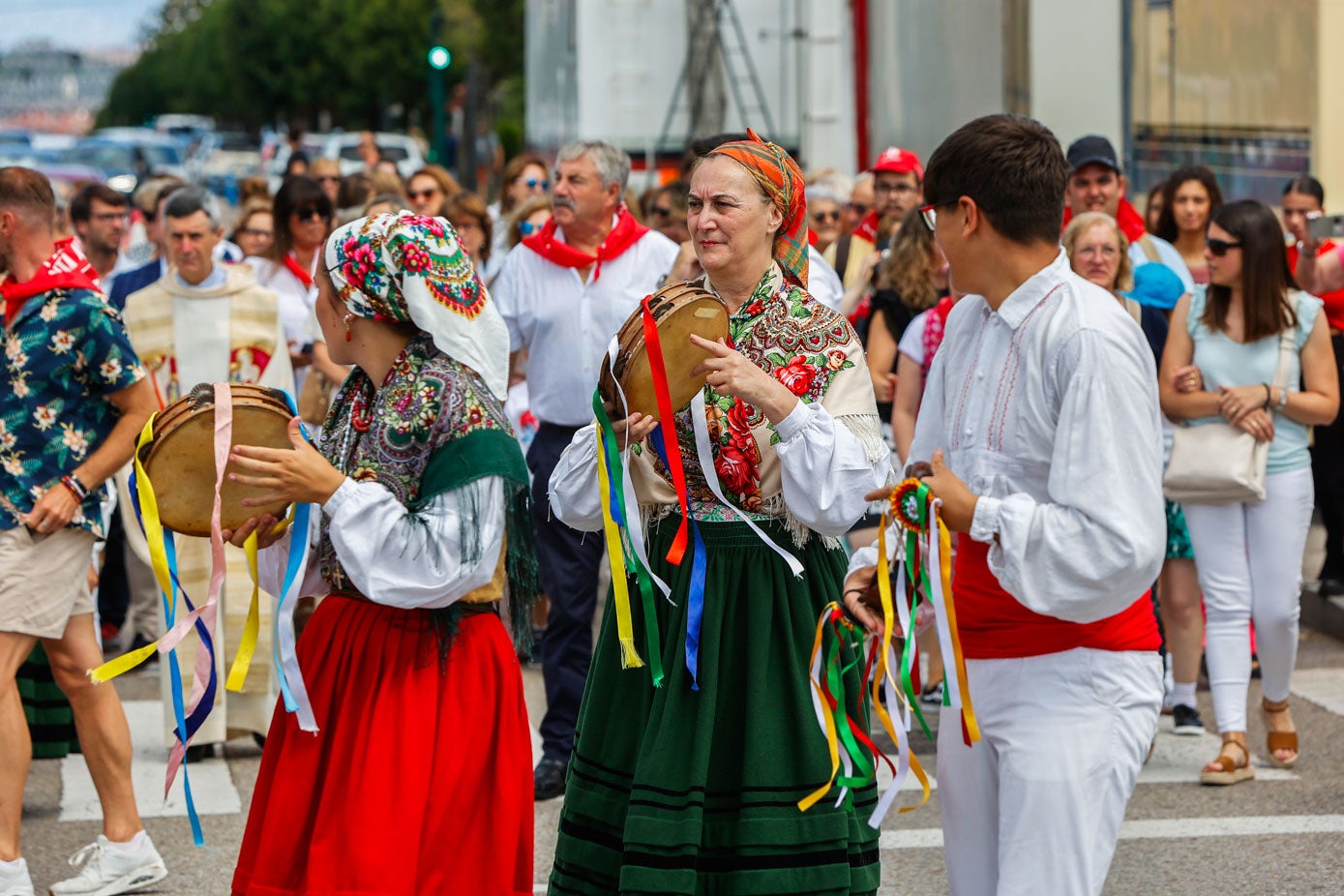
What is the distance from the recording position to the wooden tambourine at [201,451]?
12.9 feet

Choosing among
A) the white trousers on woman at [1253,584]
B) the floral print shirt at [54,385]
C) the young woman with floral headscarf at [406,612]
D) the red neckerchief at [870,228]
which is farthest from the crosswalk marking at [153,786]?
the red neckerchief at [870,228]

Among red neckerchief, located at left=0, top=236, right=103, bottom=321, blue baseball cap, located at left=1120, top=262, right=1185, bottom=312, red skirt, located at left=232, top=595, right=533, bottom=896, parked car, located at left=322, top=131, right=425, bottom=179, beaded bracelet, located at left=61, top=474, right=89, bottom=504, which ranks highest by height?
parked car, located at left=322, top=131, right=425, bottom=179

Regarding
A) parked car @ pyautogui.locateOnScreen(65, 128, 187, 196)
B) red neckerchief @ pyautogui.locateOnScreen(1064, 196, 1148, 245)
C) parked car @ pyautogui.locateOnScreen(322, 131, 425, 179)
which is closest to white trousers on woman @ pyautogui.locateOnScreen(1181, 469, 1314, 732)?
red neckerchief @ pyautogui.locateOnScreen(1064, 196, 1148, 245)

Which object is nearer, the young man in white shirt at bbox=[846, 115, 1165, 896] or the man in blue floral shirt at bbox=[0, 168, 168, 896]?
the young man in white shirt at bbox=[846, 115, 1165, 896]

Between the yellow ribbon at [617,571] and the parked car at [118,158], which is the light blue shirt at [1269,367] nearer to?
the yellow ribbon at [617,571]

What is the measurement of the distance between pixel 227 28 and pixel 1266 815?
75.7 m

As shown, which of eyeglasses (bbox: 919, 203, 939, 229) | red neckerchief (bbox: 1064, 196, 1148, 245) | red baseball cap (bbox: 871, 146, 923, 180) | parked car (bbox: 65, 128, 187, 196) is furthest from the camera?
parked car (bbox: 65, 128, 187, 196)

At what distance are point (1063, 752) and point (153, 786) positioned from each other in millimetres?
4326

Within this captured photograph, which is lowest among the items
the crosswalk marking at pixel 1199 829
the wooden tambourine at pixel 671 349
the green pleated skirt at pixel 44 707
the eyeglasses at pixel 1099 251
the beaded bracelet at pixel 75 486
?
the crosswalk marking at pixel 1199 829

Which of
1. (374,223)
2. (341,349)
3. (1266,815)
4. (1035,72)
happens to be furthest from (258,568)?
(1035,72)

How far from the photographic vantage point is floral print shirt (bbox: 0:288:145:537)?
17.8ft

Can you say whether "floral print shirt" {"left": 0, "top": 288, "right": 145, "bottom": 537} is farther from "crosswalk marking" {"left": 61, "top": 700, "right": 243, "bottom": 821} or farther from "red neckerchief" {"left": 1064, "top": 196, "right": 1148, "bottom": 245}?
"red neckerchief" {"left": 1064, "top": 196, "right": 1148, "bottom": 245}

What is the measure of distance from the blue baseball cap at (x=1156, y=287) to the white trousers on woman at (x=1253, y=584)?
111cm

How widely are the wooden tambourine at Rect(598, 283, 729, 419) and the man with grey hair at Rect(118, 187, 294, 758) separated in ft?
12.2
